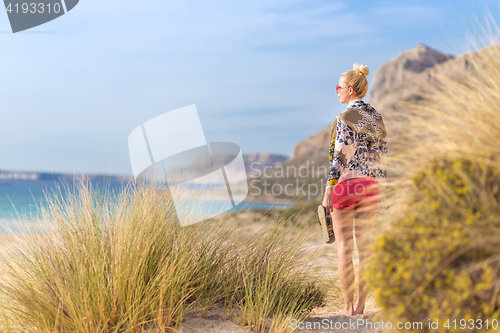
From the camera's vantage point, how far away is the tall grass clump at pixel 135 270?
2.93 m

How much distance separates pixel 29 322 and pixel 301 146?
263 ft

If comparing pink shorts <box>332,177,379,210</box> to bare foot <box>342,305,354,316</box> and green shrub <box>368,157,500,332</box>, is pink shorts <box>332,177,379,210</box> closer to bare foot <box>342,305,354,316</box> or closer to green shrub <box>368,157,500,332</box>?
bare foot <box>342,305,354,316</box>

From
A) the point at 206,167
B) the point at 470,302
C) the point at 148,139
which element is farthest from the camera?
the point at 148,139

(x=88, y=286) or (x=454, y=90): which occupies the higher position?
(x=454, y=90)

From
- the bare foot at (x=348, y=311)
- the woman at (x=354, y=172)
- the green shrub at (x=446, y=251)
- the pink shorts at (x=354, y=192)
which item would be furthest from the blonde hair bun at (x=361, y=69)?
the bare foot at (x=348, y=311)

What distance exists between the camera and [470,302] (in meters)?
1.89

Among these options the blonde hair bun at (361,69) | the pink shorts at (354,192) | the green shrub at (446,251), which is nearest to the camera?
the green shrub at (446,251)

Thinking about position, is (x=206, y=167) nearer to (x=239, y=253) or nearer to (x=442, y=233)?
(x=239, y=253)

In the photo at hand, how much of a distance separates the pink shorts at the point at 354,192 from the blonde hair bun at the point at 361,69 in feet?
3.15

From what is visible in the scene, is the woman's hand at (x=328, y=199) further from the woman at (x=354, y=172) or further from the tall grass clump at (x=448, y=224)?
the tall grass clump at (x=448, y=224)

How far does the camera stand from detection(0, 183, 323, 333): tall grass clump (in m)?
2.93

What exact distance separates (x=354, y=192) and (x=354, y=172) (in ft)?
0.57

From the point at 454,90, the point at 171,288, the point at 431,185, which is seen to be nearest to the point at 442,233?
the point at 431,185

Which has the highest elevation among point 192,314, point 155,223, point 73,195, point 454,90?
point 454,90
